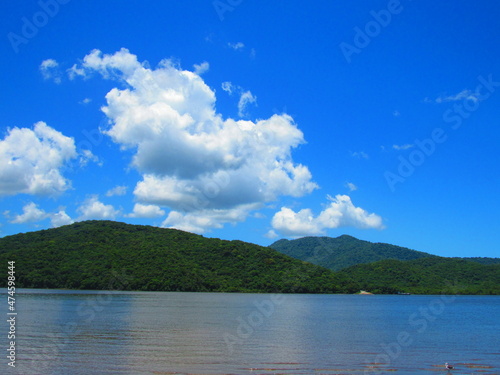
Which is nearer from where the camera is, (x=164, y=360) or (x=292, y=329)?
(x=164, y=360)

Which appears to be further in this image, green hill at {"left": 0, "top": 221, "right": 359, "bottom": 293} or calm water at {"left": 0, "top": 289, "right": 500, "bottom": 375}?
green hill at {"left": 0, "top": 221, "right": 359, "bottom": 293}

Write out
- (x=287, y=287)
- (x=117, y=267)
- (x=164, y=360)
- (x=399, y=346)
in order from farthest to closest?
(x=287, y=287), (x=117, y=267), (x=399, y=346), (x=164, y=360)

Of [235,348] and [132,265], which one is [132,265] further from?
[235,348]

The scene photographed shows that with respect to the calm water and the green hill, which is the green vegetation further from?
the calm water

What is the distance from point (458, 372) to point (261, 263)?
167031 millimetres

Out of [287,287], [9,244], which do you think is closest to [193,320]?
[287,287]

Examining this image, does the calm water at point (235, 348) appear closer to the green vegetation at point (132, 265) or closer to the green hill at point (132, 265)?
the green vegetation at point (132, 265)

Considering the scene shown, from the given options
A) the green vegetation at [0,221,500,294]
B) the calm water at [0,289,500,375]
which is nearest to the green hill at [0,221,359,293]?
the green vegetation at [0,221,500,294]

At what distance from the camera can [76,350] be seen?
1400 inches

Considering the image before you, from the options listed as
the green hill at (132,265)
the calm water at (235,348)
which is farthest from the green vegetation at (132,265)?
the calm water at (235,348)

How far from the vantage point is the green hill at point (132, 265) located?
509 ft

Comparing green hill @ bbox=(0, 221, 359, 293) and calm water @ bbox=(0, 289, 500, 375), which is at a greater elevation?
green hill @ bbox=(0, 221, 359, 293)

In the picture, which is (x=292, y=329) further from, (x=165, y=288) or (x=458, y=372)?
(x=165, y=288)

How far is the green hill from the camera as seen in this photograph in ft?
509
